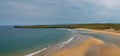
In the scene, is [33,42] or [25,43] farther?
[33,42]

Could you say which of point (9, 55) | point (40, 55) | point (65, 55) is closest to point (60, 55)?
point (65, 55)

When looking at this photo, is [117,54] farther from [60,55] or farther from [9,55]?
[9,55]

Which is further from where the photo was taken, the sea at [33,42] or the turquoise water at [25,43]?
the turquoise water at [25,43]

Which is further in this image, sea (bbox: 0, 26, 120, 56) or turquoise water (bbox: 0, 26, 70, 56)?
turquoise water (bbox: 0, 26, 70, 56)

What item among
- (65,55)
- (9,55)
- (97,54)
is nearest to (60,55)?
(65,55)

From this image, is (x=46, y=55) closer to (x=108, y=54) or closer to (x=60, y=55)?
(x=60, y=55)

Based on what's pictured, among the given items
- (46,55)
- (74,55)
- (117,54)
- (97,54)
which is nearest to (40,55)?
(46,55)

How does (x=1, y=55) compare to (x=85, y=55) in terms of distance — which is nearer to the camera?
(x=85, y=55)

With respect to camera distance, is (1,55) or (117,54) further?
(1,55)

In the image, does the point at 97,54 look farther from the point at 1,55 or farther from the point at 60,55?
the point at 1,55
